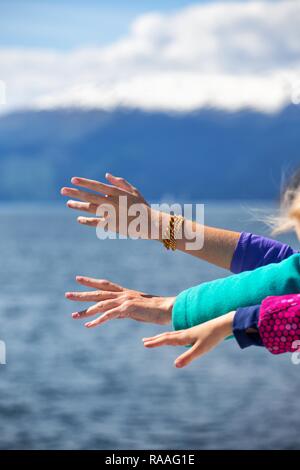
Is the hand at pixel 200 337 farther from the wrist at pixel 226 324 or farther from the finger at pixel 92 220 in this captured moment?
the finger at pixel 92 220

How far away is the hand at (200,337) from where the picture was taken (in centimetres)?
217

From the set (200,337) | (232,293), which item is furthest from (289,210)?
(200,337)

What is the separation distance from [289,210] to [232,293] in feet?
0.83

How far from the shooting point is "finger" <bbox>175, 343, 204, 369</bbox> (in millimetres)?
2107

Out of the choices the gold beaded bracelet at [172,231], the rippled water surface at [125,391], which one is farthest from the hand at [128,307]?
the rippled water surface at [125,391]

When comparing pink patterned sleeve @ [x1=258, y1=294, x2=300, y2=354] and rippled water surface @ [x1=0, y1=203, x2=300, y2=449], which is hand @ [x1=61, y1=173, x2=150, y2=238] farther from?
rippled water surface @ [x1=0, y1=203, x2=300, y2=449]

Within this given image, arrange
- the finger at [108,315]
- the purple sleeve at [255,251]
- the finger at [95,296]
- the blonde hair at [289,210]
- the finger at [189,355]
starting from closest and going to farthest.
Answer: the finger at [189,355] → the blonde hair at [289,210] → the finger at [108,315] → the finger at [95,296] → the purple sleeve at [255,251]

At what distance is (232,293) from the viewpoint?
2.35m

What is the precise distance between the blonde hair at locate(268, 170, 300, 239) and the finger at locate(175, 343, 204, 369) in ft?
1.15

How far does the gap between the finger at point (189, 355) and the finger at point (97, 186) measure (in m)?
0.50

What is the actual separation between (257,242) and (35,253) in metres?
102

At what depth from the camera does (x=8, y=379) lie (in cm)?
4981

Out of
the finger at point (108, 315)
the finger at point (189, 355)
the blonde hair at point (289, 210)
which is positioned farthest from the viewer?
the finger at point (108, 315)
